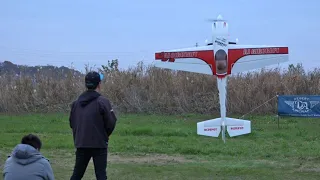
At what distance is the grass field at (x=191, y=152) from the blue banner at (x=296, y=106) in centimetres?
61

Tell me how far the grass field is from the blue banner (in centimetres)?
61

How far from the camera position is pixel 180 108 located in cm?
2775

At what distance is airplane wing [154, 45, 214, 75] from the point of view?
56.9 ft

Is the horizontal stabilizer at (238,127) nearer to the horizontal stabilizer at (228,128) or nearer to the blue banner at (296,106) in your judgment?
the horizontal stabilizer at (228,128)

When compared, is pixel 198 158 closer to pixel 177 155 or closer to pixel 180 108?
pixel 177 155

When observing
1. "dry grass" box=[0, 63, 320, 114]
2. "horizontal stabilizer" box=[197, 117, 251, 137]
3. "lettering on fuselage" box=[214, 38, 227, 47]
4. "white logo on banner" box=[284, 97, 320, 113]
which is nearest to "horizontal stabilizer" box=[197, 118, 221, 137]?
"horizontal stabilizer" box=[197, 117, 251, 137]

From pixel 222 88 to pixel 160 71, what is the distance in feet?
43.5

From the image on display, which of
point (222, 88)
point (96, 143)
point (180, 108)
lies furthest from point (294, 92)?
point (96, 143)

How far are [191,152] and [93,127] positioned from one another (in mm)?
6600

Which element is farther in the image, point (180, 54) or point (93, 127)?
point (180, 54)

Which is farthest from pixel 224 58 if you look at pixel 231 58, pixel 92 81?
pixel 92 81

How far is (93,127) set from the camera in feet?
22.5

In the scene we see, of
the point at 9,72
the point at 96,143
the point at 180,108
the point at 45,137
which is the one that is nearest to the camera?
the point at 96,143

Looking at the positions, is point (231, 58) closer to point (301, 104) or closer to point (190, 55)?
point (190, 55)
